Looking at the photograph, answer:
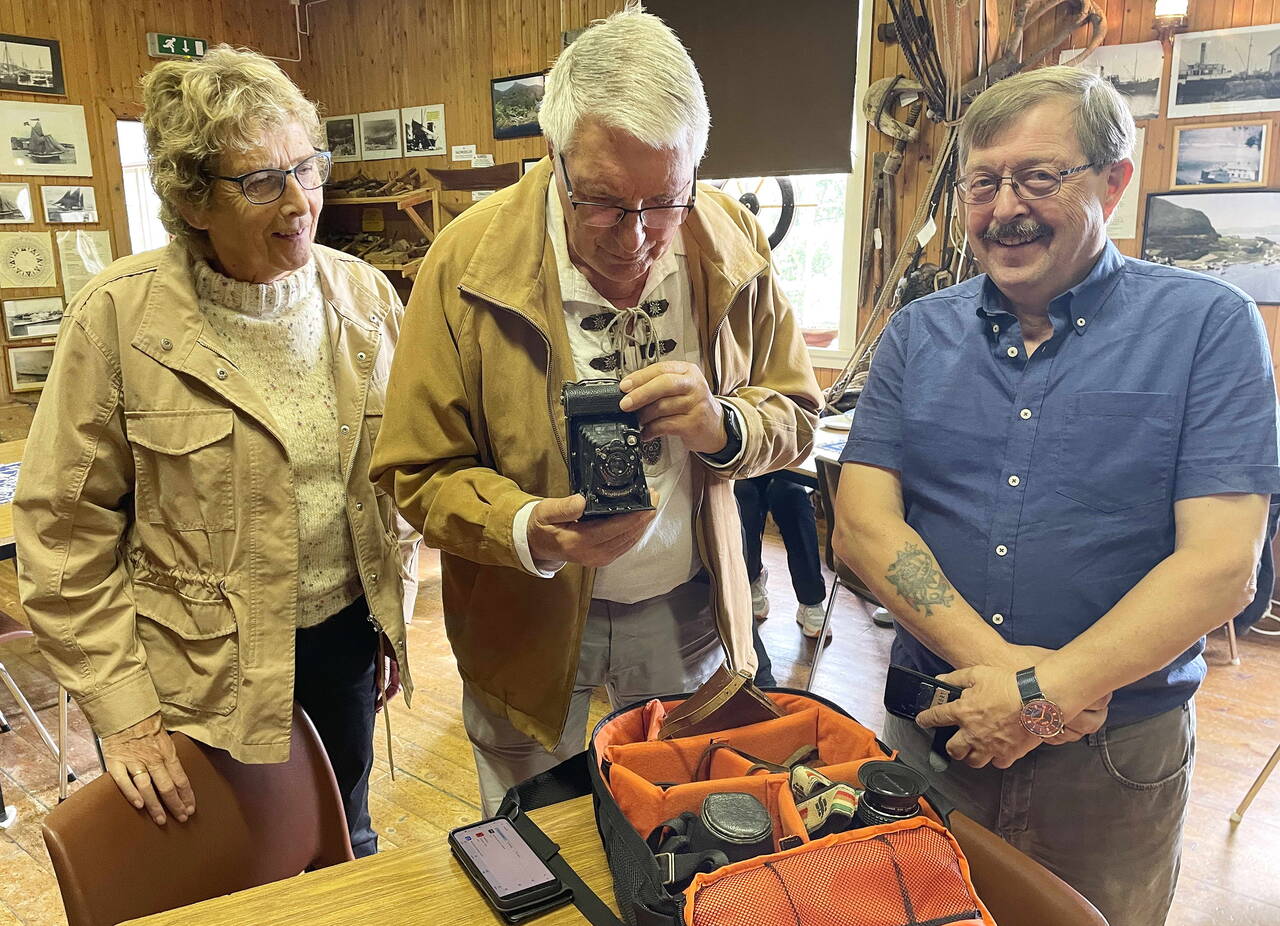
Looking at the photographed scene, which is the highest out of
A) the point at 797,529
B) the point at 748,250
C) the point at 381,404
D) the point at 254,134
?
the point at 254,134

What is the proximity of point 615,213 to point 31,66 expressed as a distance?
639cm

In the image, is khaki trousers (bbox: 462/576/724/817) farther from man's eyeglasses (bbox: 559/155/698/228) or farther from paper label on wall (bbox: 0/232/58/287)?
paper label on wall (bbox: 0/232/58/287)

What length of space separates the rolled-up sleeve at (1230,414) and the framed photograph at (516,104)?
5295 millimetres

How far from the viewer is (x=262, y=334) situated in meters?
1.56

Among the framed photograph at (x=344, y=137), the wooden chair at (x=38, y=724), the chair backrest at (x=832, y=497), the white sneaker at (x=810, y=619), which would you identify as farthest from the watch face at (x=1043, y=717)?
the framed photograph at (x=344, y=137)

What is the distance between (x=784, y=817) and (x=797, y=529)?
2.95 m

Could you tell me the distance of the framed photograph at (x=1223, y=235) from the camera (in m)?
3.79

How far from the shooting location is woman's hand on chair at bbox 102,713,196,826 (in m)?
1.23

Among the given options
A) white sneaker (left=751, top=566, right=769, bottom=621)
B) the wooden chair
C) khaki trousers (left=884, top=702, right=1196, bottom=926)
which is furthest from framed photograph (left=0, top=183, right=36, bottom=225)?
khaki trousers (left=884, top=702, right=1196, bottom=926)

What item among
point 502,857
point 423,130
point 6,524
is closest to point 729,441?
point 502,857

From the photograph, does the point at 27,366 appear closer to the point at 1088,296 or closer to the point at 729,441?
the point at 729,441

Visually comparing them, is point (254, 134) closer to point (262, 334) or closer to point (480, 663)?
point (262, 334)

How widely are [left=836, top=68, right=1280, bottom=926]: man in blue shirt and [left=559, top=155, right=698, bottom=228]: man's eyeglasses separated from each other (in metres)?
0.43

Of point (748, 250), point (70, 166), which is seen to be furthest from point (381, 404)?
point (70, 166)
